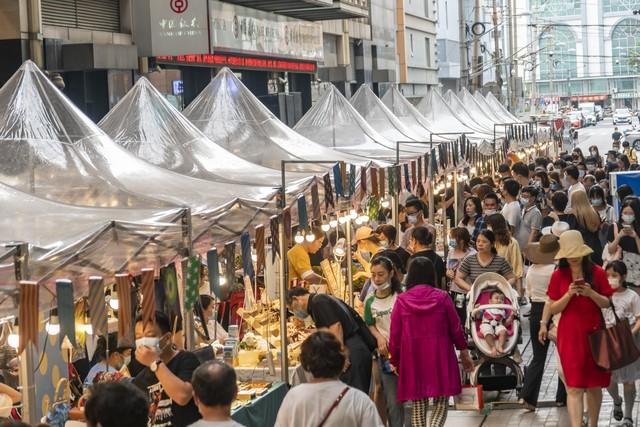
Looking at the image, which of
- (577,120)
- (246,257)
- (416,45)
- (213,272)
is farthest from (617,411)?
(577,120)

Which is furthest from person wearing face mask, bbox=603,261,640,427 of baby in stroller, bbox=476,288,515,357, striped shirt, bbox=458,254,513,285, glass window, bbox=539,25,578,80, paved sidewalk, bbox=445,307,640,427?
glass window, bbox=539,25,578,80

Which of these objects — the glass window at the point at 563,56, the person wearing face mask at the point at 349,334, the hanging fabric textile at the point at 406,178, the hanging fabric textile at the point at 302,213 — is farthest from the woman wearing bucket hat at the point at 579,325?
the glass window at the point at 563,56

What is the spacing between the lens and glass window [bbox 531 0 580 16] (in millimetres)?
167562

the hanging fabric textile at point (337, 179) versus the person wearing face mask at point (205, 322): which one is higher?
the hanging fabric textile at point (337, 179)

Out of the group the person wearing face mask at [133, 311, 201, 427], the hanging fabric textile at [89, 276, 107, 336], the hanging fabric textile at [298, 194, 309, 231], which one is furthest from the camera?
the hanging fabric textile at [298, 194, 309, 231]

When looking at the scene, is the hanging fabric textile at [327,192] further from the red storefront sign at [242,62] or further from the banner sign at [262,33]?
the banner sign at [262,33]

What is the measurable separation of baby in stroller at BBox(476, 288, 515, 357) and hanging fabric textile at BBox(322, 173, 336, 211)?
2618mm

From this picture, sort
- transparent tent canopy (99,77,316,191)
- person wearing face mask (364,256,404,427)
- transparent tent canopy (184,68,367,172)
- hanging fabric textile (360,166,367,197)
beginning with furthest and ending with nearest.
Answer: transparent tent canopy (184,68,367,172), hanging fabric textile (360,166,367,197), transparent tent canopy (99,77,316,191), person wearing face mask (364,256,404,427)

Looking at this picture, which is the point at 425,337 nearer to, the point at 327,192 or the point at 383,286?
the point at 383,286

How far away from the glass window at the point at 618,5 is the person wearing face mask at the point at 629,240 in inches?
6110

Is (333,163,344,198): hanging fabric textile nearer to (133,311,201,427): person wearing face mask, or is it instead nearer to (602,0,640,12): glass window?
(133,311,201,427): person wearing face mask

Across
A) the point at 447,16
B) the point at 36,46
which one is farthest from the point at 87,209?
the point at 447,16

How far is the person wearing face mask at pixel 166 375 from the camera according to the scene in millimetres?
6828

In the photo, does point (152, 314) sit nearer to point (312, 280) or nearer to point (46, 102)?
point (46, 102)
